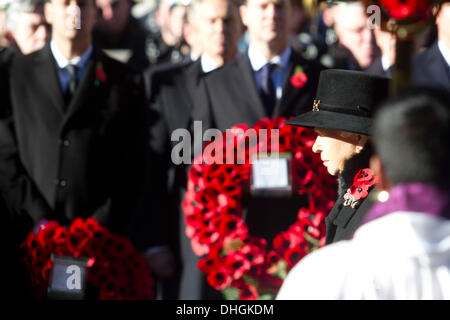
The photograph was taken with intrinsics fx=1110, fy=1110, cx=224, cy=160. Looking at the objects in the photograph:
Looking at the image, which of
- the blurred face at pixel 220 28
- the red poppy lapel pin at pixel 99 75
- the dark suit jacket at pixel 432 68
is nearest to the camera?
the dark suit jacket at pixel 432 68

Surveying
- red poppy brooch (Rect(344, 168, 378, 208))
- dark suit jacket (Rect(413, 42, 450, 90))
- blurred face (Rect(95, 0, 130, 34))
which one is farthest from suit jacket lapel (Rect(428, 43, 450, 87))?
blurred face (Rect(95, 0, 130, 34))

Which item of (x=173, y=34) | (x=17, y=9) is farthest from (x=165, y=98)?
(x=173, y=34)

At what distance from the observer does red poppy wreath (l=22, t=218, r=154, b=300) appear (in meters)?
5.96

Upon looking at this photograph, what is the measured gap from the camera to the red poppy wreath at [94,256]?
235 inches

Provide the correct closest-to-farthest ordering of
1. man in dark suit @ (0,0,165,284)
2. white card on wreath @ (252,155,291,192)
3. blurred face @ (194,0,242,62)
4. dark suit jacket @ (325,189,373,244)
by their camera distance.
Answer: dark suit jacket @ (325,189,373,244) → white card on wreath @ (252,155,291,192) → man in dark suit @ (0,0,165,284) → blurred face @ (194,0,242,62)

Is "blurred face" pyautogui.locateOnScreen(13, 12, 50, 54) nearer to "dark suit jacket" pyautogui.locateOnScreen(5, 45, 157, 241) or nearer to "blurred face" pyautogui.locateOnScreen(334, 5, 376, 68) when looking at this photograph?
"dark suit jacket" pyautogui.locateOnScreen(5, 45, 157, 241)

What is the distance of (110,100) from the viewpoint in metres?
6.55

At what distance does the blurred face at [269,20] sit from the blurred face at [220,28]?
298 mm

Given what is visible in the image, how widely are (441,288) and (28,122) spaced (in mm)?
3797

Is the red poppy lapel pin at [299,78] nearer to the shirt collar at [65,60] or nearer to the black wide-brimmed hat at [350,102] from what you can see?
the shirt collar at [65,60]

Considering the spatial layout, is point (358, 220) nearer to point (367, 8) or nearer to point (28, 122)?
point (367, 8)

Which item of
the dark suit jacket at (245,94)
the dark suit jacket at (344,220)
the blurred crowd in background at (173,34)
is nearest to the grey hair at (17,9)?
the blurred crowd in background at (173,34)

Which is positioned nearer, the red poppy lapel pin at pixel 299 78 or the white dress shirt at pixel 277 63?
the red poppy lapel pin at pixel 299 78
